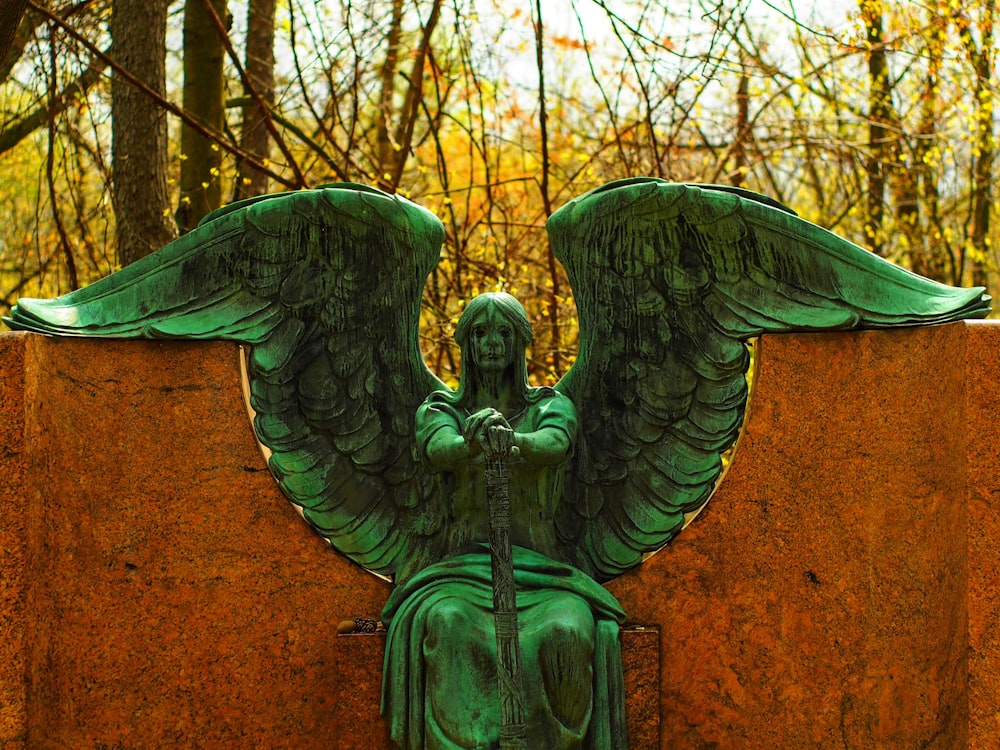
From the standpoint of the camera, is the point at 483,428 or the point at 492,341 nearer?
the point at 483,428

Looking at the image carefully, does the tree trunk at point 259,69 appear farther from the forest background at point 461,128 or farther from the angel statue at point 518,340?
the angel statue at point 518,340

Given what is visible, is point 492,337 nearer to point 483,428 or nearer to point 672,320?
point 483,428

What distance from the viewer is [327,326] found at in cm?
518

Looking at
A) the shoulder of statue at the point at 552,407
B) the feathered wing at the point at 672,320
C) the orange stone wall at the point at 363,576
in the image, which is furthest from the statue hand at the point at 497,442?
the orange stone wall at the point at 363,576

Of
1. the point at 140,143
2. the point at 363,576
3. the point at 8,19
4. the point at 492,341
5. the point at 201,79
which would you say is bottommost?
the point at 363,576

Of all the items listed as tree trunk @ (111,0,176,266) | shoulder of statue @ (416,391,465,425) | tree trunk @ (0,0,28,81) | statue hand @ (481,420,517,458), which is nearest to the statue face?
shoulder of statue @ (416,391,465,425)

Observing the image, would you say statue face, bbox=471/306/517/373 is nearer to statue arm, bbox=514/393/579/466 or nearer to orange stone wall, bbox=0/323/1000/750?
statue arm, bbox=514/393/579/466

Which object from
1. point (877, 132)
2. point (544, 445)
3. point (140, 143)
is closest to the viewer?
point (544, 445)

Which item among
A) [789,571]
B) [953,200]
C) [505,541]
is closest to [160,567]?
[505,541]

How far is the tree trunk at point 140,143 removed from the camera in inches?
324

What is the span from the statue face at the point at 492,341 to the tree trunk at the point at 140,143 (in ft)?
12.7

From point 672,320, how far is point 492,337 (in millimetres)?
723

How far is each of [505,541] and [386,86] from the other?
20.1 feet

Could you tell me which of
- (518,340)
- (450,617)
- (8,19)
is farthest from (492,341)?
(8,19)
